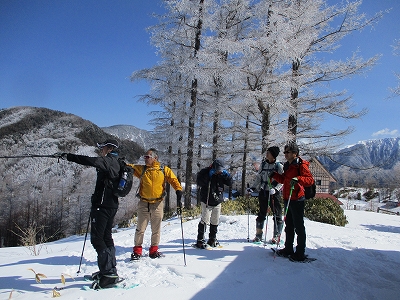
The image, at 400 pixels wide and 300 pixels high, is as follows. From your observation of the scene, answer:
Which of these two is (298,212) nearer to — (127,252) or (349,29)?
(127,252)

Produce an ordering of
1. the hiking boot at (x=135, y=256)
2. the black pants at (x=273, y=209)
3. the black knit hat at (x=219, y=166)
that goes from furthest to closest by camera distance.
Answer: the black pants at (x=273, y=209)
the black knit hat at (x=219, y=166)
the hiking boot at (x=135, y=256)

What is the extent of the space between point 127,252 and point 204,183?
196 centimetres

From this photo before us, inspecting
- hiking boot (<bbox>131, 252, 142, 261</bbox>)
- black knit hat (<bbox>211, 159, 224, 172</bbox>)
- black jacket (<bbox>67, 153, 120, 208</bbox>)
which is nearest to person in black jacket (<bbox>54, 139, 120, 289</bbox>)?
black jacket (<bbox>67, 153, 120, 208</bbox>)

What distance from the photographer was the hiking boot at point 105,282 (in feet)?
9.86

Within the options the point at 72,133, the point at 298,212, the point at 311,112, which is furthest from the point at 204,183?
the point at 72,133

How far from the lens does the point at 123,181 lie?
324 centimetres

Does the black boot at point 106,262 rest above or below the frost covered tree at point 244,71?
below

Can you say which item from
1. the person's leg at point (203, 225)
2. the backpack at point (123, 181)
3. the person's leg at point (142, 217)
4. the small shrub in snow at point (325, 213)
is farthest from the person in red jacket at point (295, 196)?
the small shrub in snow at point (325, 213)

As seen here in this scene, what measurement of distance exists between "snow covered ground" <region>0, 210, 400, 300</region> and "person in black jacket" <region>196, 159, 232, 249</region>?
32 cm

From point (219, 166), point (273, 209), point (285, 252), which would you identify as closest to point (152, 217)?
point (219, 166)

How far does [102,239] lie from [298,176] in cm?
295

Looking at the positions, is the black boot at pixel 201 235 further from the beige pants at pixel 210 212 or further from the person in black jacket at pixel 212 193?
the beige pants at pixel 210 212

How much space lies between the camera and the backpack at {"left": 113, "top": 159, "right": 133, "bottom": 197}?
322cm

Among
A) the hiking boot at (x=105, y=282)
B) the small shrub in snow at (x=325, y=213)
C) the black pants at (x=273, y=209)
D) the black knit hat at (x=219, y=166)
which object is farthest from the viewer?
the small shrub in snow at (x=325, y=213)
